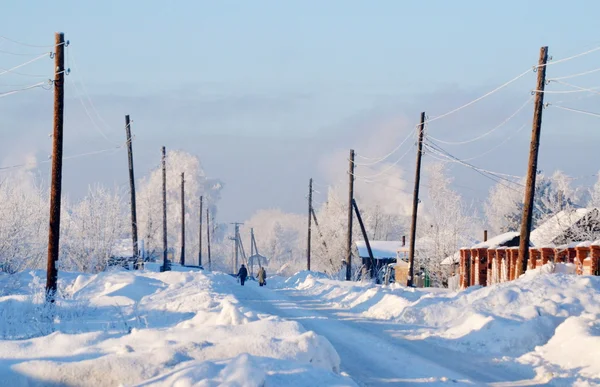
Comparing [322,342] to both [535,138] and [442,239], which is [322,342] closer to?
[535,138]

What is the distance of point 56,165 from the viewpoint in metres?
24.0

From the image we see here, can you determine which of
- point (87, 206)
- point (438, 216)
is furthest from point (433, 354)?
point (438, 216)

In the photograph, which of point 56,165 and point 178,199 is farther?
point 178,199

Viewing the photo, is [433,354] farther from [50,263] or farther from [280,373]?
[50,263]

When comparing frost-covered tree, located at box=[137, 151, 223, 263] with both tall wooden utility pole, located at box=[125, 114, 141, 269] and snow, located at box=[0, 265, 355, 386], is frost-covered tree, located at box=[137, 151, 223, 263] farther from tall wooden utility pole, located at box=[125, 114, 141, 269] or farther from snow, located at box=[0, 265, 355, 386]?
snow, located at box=[0, 265, 355, 386]

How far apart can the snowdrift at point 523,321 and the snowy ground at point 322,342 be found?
0.03m

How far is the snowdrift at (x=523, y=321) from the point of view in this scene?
12852 mm

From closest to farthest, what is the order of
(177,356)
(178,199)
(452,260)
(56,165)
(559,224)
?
(177,356)
(56,165)
(559,224)
(452,260)
(178,199)

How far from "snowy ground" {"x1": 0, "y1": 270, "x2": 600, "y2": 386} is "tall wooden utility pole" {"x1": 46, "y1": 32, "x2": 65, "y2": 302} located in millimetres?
940

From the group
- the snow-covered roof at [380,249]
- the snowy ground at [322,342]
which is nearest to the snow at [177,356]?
the snowy ground at [322,342]

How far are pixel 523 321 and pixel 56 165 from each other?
15158 mm

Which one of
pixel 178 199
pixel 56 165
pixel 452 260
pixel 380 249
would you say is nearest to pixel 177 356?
pixel 56 165

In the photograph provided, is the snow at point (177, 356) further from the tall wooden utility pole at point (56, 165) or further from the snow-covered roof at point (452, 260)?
the snow-covered roof at point (452, 260)

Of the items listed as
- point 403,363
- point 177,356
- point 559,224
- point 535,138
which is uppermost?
point 535,138
